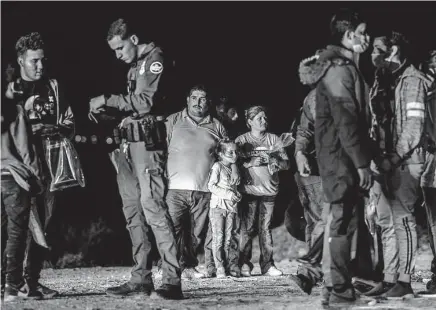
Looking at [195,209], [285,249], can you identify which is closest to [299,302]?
[195,209]

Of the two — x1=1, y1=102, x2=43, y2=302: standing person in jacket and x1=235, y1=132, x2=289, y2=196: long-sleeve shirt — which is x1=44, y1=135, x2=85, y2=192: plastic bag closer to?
x1=1, y1=102, x2=43, y2=302: standing person in jacket

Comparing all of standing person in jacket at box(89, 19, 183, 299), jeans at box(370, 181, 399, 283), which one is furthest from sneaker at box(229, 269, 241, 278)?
jeans at box(370, 181, 399, 283)

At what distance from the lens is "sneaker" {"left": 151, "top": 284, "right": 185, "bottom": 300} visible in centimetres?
675

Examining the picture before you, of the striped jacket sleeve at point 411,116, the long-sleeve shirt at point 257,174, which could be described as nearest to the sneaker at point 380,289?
the striped jacket sleeve at point 411,116

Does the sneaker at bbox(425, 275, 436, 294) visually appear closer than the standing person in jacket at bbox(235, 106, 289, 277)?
Yes

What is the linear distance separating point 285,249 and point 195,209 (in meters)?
3.32

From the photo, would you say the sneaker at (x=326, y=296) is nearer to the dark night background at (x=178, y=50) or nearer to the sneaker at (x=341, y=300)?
the sneaker at (x=341, y=300)

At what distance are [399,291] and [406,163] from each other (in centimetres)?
101

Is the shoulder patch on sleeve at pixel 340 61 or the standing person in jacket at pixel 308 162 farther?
the standing person in jacket at pixel 308 162

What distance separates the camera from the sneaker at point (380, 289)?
680cm

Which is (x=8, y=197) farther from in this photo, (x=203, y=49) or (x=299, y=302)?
(x=203, y=49)

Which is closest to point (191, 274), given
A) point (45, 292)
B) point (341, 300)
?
point (45, 292)

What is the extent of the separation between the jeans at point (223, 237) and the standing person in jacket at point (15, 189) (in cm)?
290

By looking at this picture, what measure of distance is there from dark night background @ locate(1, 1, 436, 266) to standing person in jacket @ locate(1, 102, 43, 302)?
545 cm
